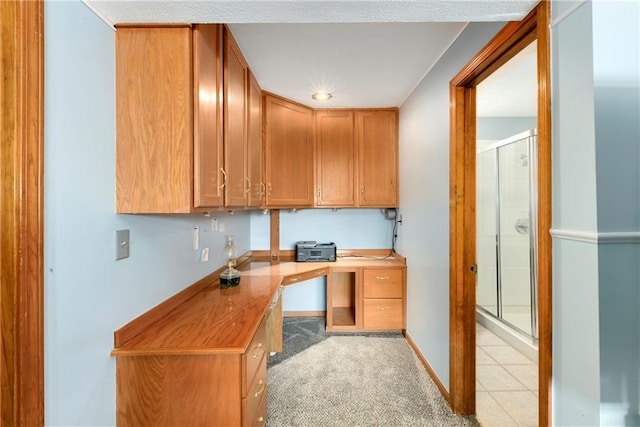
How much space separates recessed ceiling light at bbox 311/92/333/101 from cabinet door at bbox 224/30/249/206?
84 cm

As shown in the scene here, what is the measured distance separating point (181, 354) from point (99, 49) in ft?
3.98

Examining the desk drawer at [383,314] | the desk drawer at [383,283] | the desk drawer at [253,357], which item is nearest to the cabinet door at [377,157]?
the desk drawer at [383,283]

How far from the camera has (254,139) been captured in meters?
2.18

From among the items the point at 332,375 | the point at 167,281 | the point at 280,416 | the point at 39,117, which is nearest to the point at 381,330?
the point at 332,375

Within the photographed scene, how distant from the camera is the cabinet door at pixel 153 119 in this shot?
1.13m

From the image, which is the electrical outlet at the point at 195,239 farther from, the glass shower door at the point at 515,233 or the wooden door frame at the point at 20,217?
the glass shower door at the point at 515,233

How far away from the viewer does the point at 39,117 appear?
79cm

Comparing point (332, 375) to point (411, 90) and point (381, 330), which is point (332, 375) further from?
point (411, 90)

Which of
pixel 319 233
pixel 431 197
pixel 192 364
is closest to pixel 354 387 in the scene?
pixel 192 364

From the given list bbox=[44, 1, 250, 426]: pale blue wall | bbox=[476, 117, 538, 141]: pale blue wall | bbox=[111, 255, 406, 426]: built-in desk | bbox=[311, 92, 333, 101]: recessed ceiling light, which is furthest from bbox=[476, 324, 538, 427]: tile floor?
bbox=[311, 92, 333, 101]: recessed ceiling light

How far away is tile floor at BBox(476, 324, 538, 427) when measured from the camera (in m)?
1.72

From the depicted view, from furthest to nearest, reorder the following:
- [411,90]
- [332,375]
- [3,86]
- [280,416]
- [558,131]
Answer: [411,90], [332,375], [280,416], [558,131], [3,86]

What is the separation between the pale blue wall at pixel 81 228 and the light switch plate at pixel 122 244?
0.02 meters

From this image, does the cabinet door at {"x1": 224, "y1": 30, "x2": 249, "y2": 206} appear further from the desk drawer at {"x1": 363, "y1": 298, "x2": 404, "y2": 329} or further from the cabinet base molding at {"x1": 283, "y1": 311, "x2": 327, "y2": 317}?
the cabinet base molding at {"x1": 283, "y1": 311, "x2": 327, "y2": 317}
